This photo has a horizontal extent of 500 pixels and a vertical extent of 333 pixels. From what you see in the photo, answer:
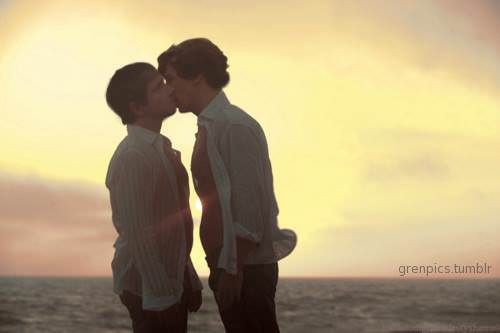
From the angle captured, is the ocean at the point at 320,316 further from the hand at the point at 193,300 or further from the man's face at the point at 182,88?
the man's face at the point at 182,88

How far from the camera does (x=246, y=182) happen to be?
352cm

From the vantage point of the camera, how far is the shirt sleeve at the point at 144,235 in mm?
3631

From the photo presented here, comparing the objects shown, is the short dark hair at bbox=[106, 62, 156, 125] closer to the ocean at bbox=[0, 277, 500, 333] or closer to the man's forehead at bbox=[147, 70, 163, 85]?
the man's forehead at bbox=[147, 70, 163, 85]

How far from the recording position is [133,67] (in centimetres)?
400

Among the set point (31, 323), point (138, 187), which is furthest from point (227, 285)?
point (31, 323)

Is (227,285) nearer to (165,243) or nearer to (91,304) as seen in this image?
(165,243)

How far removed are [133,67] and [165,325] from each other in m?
1.52

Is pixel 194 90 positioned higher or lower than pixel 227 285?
higher

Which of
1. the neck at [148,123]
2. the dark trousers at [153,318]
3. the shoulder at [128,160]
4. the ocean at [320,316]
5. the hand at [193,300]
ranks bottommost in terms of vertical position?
the ocean at [320,316]

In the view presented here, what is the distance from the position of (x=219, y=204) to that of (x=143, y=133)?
0.72 m

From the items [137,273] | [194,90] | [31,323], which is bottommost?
[31,323]

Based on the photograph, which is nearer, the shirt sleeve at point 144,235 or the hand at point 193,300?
the shirt sleeve at point 144,235

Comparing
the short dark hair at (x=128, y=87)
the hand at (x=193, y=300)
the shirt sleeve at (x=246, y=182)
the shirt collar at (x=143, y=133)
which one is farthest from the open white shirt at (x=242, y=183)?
the hand at (x=193, y=300)

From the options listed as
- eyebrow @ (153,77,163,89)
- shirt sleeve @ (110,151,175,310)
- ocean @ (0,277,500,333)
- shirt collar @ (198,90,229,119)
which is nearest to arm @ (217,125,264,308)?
shirt collar @ (198,90,229,119)
